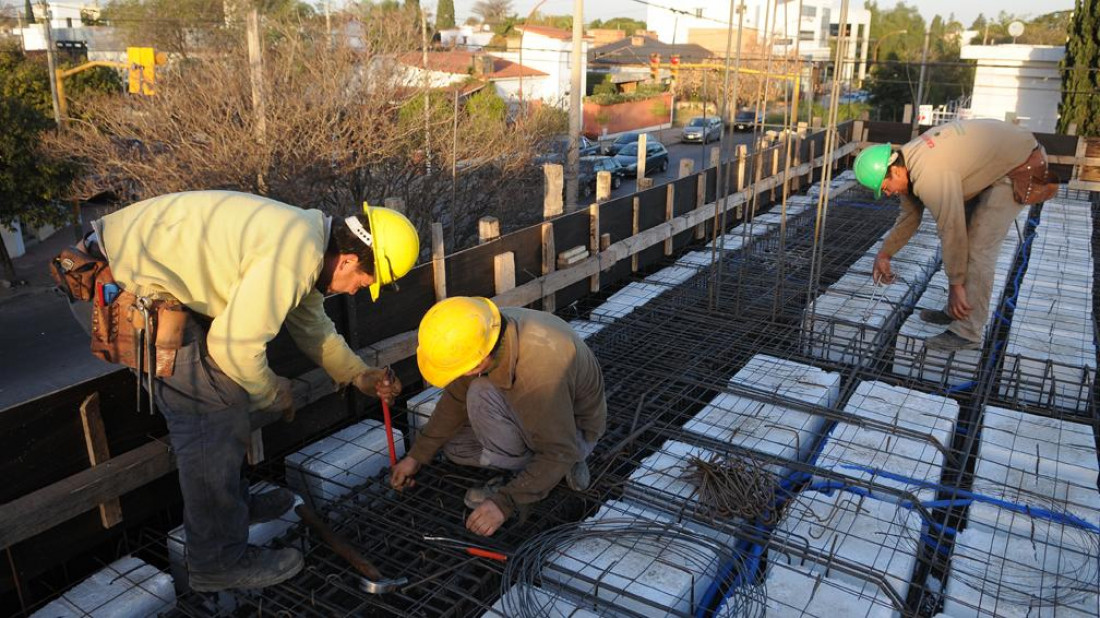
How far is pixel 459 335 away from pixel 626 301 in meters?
3.67

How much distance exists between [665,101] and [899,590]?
40952 mm

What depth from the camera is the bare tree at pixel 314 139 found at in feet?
38.9

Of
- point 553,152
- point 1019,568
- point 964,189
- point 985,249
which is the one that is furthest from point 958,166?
point 553,152

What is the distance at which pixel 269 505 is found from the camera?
141 inches

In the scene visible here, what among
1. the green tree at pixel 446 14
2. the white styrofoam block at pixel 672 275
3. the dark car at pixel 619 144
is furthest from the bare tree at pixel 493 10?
the white styrofoam block at pixel 672 275

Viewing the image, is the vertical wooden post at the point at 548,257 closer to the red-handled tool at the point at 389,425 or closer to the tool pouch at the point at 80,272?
the red-handled tool at the point at 389,425

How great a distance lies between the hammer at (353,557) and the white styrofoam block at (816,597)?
1349 mm

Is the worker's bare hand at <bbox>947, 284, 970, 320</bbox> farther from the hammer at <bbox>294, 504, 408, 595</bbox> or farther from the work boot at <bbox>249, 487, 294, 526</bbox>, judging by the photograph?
the work boot at <bbox>249, 487, 294, 526</bbox>

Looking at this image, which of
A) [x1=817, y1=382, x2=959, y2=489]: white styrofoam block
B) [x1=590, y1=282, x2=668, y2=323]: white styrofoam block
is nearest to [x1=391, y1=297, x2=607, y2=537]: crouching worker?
[x1=817, y1=382, x2=959, y2=489]: white styrofoam block

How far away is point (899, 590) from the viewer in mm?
3072

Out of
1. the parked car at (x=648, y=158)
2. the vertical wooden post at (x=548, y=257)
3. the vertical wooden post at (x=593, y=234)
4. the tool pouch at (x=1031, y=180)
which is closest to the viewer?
the tool pouch at (x=1031, y=180)

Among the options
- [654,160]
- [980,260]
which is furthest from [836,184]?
[654,160]

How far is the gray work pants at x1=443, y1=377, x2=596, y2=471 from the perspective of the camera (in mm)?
3525

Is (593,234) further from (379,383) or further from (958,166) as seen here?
(379,383)
